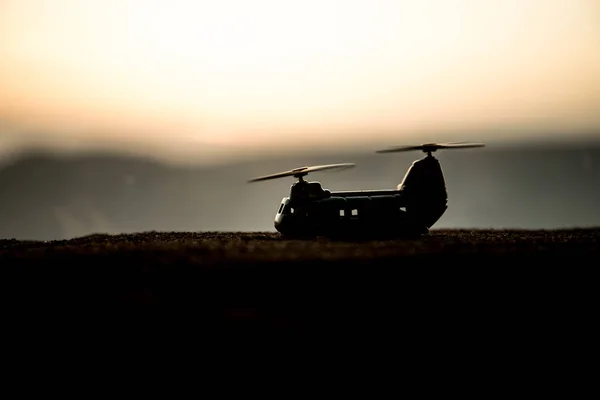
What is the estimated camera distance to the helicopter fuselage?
2817 centimetres

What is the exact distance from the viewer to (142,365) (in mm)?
15562

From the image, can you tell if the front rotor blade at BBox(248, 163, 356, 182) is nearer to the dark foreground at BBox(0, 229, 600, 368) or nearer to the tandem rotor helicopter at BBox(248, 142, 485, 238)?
the tandem rotor helicopter at BBox(248, 142, 485, 238)

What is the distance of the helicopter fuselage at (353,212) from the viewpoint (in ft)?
92.4

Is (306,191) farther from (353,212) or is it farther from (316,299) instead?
(316,299)

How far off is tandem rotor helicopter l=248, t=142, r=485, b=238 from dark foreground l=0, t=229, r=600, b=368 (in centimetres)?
593

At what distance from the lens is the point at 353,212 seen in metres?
28.8

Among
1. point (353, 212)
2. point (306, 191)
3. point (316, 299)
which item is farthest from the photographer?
point (353, 212)

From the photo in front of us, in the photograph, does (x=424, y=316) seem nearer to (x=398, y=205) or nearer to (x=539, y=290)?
(x=539, y=290)

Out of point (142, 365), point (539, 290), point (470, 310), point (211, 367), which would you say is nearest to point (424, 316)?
point (470, 310)

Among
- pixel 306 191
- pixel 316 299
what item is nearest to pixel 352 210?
pixel 306 191

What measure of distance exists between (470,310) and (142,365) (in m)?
10.4

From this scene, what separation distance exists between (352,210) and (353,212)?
28 cm

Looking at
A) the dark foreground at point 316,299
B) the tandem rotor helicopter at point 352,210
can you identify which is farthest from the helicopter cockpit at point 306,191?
the dark foreground at point 316,299

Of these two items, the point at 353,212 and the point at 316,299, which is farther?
the point at 353,212
